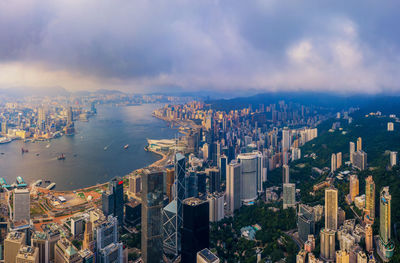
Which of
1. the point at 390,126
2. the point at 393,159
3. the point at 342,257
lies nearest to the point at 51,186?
the point at 342,257

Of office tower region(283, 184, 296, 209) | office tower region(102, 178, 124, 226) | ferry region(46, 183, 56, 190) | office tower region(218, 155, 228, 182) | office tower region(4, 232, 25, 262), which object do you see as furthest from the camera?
office tower region(218, 155, 228, 182)

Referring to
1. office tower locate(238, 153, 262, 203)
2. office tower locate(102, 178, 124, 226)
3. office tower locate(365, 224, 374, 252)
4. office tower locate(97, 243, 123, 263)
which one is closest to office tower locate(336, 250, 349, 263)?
office tower locate(365, 224, 374, 252)

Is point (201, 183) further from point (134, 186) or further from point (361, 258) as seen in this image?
point (361, 258)

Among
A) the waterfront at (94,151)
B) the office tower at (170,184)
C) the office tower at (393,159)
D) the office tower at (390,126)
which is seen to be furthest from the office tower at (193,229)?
the office tower at (390,126)

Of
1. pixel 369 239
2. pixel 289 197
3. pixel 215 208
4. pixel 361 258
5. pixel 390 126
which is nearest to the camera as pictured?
pixel 361 258

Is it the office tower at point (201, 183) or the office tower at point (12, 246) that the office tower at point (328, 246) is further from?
the office tower at point (12, 246)

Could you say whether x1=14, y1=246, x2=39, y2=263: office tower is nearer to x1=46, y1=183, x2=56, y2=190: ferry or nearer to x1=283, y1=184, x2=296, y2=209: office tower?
x1=46, y1=183, x2=56, y2=190: ferry
